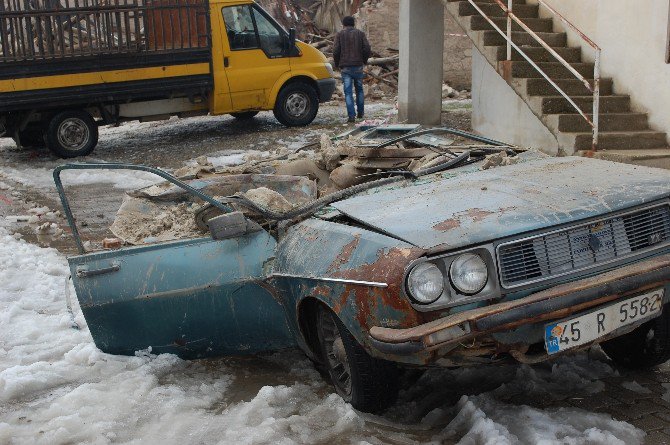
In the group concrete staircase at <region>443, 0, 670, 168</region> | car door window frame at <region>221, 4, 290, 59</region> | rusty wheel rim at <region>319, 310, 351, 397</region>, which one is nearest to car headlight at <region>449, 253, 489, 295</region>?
rusty wheel rim at <region>319, 310, 351, 397</region>

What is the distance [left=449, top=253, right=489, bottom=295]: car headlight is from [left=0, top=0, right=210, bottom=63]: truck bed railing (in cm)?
1054

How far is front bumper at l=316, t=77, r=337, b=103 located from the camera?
48.4 ft

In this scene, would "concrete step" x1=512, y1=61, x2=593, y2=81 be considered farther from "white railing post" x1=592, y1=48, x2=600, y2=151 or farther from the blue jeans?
the blue jeans

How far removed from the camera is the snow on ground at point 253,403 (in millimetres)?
3547

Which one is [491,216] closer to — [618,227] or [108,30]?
[618,227]

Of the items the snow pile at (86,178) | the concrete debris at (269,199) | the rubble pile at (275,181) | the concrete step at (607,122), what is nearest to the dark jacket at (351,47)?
the snow pile at (86,178)

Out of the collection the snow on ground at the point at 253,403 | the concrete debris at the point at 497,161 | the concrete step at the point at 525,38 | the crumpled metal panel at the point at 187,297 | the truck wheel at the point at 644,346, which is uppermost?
the concrete step at the point at 525,38

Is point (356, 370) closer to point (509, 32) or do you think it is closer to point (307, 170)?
point (307, 170)

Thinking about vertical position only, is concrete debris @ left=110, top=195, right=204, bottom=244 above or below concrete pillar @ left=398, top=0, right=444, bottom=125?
below

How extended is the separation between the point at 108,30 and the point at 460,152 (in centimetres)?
938

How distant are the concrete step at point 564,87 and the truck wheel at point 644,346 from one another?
619cm

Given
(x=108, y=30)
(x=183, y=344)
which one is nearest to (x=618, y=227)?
(x=183, y=344)

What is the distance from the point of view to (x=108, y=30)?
12758 mm

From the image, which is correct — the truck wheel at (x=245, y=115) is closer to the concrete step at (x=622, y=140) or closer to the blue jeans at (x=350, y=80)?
the blue jeans at (x=350, y=80)
